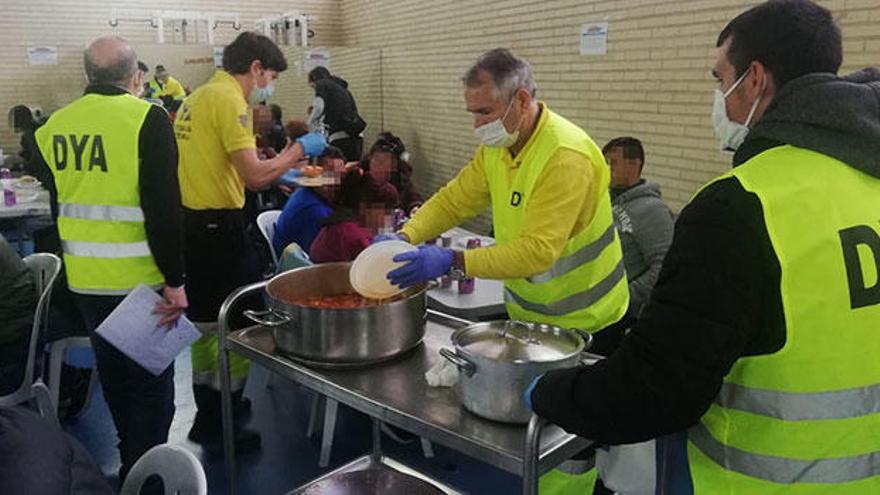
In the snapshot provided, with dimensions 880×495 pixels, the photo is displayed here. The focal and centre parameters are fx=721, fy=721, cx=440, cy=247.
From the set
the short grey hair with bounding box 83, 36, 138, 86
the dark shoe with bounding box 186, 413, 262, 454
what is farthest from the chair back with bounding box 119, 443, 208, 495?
the dark shoe with bounding box 186, 413, 262, 454

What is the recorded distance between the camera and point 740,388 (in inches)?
46.7

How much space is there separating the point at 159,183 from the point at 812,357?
201 centimetres

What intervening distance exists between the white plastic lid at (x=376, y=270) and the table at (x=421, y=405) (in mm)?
194

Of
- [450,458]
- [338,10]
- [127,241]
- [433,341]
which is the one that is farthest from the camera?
[338,10]

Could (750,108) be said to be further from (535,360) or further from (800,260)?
(535,360)

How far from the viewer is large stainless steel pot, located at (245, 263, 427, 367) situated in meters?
1.77

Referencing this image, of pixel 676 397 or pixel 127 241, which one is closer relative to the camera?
pixel 676 397

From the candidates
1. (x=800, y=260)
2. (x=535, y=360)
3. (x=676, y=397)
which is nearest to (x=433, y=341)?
(x=535, y=360)

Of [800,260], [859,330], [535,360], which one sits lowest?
[535,360]

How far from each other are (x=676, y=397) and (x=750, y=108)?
1.80 feet

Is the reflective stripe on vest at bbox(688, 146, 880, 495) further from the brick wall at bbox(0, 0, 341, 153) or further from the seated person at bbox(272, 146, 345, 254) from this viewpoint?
the brick wall at bbox(0, 0, 341, 153)

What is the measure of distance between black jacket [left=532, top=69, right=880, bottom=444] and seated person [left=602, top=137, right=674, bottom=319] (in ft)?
6.46

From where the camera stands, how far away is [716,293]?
1093 mm

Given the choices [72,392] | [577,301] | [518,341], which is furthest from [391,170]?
[518,341]
